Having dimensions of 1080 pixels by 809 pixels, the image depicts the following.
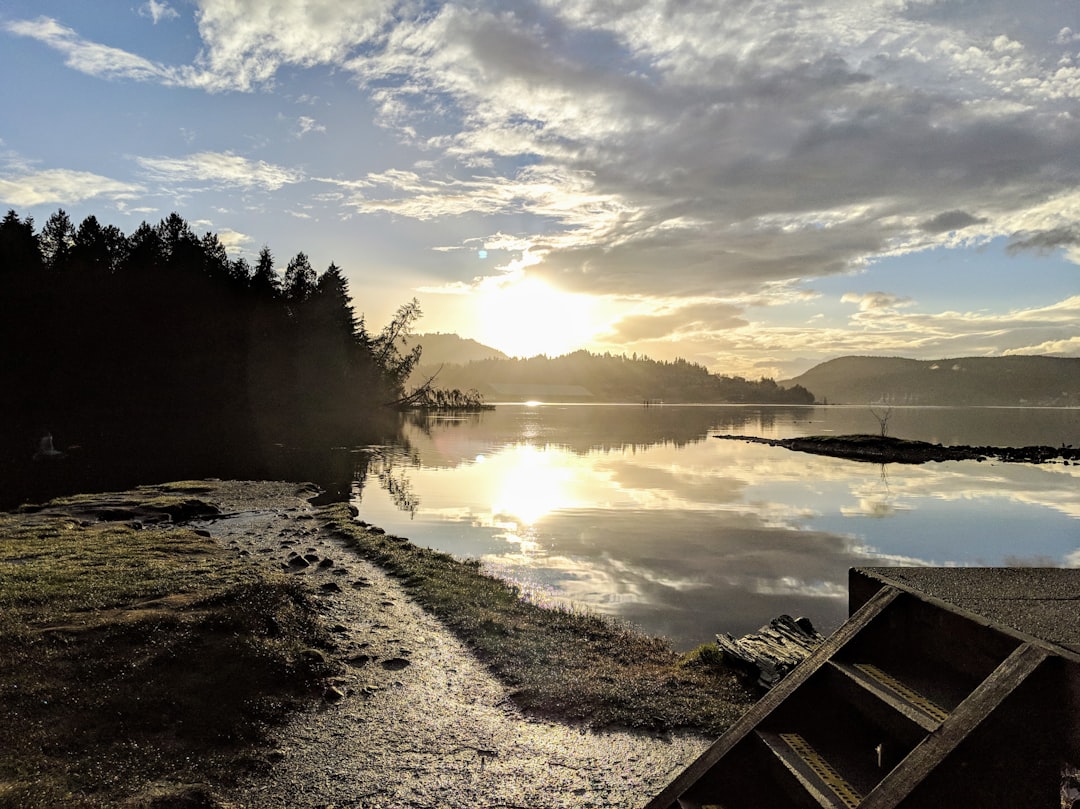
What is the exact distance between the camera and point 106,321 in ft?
271

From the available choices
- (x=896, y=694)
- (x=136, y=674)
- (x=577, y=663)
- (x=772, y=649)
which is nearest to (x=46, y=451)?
(x=136, y=674)

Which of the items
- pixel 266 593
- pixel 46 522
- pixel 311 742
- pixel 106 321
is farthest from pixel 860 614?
pixel 106 321

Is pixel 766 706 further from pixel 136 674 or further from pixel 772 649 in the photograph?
pixel 136 674

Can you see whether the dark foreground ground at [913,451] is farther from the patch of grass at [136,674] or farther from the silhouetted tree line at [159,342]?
the patch of grass at [136,674]

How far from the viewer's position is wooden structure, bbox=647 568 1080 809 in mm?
4398

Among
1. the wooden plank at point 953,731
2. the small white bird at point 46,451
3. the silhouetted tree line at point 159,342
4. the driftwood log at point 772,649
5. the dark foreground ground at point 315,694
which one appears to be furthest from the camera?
the silhouetted tree line at point 159,342

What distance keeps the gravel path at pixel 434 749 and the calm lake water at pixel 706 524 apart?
5104 millimetres

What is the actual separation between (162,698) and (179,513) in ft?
59.2

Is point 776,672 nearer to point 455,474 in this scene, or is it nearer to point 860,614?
point 860,614

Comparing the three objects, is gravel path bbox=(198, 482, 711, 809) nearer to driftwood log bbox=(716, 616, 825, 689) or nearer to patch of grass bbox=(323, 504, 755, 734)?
patch of grass bbox=(323, 504, 755, 734)

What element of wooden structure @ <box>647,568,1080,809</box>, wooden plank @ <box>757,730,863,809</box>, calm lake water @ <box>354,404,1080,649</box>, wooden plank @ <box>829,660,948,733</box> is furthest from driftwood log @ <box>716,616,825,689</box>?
wooden plank @ <box>757,730,863,809</box>

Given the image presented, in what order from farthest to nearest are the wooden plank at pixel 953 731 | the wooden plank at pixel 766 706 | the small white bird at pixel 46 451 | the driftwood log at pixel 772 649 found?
1. the small white bird at pixel 46 451
2. the driftwood log at pixel 772 649
3. the wooden plank at pixel 766 706
4. the wooden plank at pixel 953 731

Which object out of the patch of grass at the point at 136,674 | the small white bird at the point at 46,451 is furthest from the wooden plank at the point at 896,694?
the small white bird at the point at 46,451

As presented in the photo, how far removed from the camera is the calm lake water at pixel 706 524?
16.6 metres
